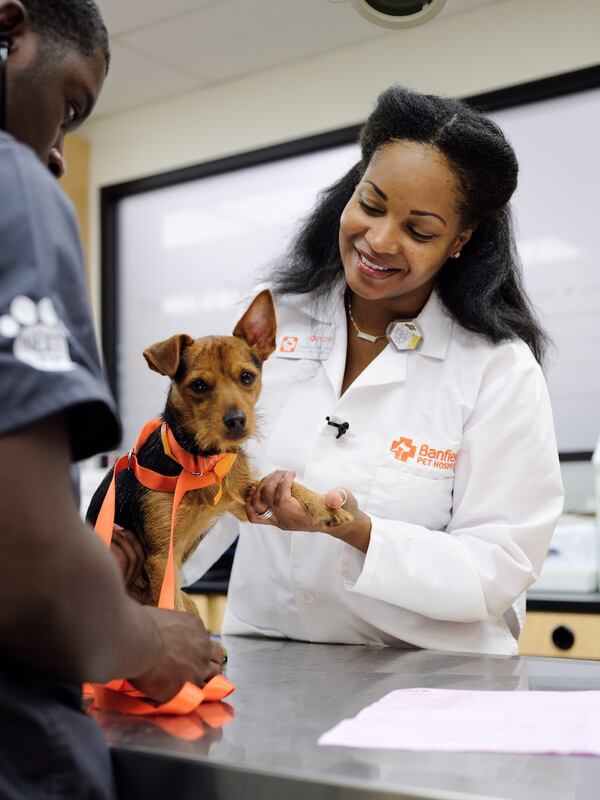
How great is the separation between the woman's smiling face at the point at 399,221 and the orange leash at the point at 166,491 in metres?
0.50

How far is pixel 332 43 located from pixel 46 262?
11.2 feet

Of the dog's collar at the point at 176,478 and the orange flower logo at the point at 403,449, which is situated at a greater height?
the dog's collar at the point at 176,478

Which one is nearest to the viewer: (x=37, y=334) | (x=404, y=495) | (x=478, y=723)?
(x=37, y=334)

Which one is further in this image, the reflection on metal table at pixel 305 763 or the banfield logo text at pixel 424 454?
the banfield logo text at pixel 424 454

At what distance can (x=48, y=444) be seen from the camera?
65 centimetres

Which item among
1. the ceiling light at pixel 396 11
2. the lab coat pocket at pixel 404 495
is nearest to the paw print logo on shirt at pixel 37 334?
the lab coat pocket at pixel 404 495

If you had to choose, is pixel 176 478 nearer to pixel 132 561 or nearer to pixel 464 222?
pixel 132 561

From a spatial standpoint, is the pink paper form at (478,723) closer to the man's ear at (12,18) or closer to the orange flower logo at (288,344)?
the man's ear at (12,18)

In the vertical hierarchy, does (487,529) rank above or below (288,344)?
below

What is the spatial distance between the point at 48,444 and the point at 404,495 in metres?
0.98

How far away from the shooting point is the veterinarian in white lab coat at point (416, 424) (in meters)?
1.47

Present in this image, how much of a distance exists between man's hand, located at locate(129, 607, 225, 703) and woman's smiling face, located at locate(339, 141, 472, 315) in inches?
33.9

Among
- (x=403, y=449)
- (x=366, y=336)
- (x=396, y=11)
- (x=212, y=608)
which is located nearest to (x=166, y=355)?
(x=403, y=449)

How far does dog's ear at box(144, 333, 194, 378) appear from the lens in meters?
1.28
